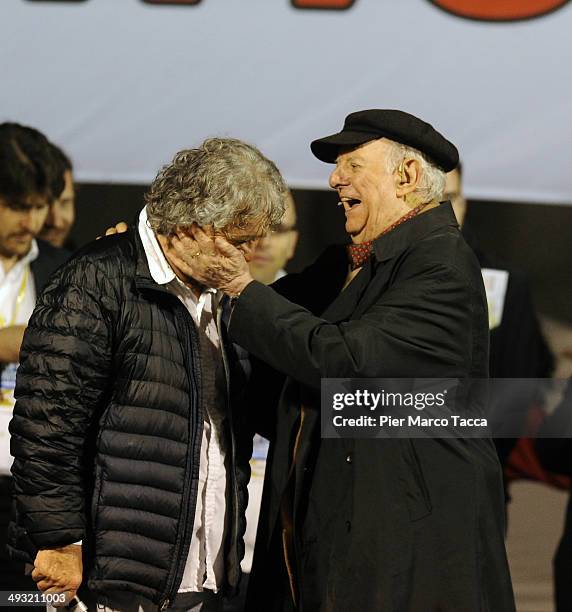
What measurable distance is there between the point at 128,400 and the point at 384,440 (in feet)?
1.71

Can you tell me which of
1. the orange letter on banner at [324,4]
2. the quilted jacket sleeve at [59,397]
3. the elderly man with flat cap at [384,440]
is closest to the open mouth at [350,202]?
the elderly man with flat cap at [384,440]

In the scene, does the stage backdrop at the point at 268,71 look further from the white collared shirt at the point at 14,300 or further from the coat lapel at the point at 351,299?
the coat lapel at the point at 351,299

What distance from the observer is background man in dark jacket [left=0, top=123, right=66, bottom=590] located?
2963 millimetres

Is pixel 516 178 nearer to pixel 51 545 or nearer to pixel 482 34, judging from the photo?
pixel 482 34

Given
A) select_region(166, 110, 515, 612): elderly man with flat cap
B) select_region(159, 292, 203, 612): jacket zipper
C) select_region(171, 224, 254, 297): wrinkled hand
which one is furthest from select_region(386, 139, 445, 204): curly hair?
select_region(159, 292, 203, 612): jacket zipper

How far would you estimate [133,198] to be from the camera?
302cm

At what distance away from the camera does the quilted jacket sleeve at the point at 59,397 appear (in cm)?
179

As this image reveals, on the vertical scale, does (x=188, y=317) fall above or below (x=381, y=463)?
above

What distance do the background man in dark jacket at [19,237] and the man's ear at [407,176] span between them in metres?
1.35

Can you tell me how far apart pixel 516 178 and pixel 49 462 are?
1.85m

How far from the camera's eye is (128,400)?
6.07ft

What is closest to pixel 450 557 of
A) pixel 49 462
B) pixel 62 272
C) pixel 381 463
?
pixel 381 463

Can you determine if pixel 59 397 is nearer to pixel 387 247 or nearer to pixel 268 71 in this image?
pixel 387 247

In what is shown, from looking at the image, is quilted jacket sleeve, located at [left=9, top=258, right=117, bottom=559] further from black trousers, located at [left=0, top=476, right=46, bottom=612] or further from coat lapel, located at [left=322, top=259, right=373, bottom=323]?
black trousers, located at [left=0, top=476, right=46, bottom=612]
